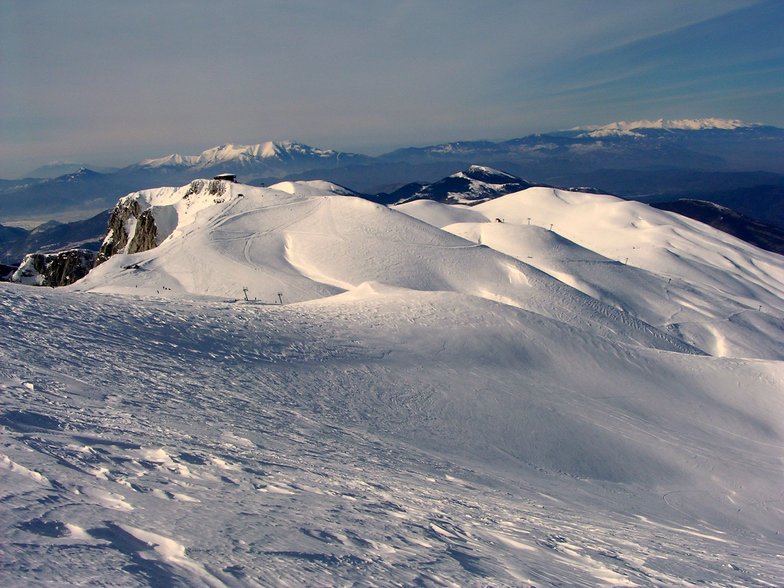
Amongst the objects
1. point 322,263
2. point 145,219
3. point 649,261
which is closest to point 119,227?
point 145,219

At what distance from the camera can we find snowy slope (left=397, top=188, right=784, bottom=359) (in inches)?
2295

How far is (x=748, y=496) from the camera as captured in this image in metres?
17.2

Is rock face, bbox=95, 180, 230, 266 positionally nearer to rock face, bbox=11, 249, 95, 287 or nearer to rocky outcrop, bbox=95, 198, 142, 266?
rocky outcrop, bbox=95, 198, 142, 266

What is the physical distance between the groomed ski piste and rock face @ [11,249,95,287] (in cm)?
4586

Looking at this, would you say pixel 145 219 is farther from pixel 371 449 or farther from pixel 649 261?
pixel 649 261

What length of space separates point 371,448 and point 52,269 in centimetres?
6025

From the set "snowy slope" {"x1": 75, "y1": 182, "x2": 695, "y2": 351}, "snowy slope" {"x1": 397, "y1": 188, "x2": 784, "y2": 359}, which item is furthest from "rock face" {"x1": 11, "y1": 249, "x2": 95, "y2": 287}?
"snowy slope" {"x1": 397, "y1": 188, "x2": 784, "y2": 359}

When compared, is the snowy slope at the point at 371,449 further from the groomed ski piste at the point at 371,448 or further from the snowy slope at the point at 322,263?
the snowy slope at the point at 322,263

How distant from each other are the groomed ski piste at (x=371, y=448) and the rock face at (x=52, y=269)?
150ft

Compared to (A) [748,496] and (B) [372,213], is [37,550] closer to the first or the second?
(A) [748,496]

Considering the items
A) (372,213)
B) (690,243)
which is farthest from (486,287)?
(690,243)

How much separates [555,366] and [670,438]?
4.98m

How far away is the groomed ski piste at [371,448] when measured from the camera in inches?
249

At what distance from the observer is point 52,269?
60.4 m
